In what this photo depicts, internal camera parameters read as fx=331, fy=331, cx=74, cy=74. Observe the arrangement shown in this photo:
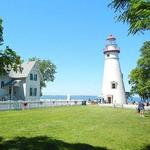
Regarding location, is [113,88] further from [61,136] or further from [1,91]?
[61,136]

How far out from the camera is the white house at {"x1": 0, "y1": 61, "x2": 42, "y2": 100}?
53.0 metres

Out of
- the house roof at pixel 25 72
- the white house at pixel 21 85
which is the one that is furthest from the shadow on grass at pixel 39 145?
the house roof at pixel 25 72

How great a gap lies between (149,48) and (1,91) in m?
23.8

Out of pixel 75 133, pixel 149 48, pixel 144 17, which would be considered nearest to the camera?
pixel 144 17

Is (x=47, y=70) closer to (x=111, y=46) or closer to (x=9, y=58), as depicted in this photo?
(x=111, y=46)

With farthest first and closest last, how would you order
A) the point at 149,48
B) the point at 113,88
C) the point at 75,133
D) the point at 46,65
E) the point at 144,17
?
the point at 46,65 → the point at 113,88 → the point at 149,48 → the point at 75,133 → the point at 144,17

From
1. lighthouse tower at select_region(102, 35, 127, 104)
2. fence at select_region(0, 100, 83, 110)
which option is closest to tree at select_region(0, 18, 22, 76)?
fence at select_region(0, 100, 83, 110)

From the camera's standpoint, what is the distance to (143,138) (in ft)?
55.3

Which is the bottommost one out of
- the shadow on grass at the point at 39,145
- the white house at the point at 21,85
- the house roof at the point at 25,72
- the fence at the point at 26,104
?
the shadow on grass at the point at 39,145

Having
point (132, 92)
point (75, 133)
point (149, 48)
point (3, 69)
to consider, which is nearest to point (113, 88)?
point (132, 92)

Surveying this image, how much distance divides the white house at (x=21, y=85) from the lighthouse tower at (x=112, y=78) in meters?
13.9

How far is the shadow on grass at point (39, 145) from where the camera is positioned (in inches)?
536

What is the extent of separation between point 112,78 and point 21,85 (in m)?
17.3

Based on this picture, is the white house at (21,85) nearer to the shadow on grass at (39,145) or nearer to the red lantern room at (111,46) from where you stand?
the red lantern room at (111,46)
